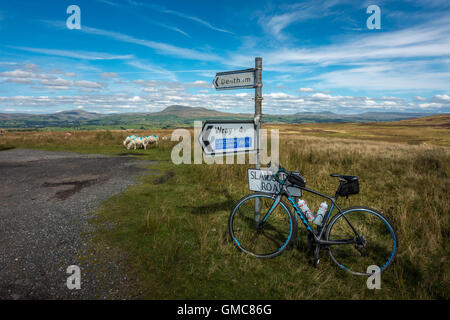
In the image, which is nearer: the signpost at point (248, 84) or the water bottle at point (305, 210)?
the water bottle at point (305, 210)

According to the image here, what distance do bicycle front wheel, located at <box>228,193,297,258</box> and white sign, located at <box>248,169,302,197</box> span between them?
0.42 feet

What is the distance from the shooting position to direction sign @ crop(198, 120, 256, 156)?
13.5 feet

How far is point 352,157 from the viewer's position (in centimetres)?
1316

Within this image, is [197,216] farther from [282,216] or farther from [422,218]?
[422,218]

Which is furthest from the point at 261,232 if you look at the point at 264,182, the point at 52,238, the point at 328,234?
the point at 52,238

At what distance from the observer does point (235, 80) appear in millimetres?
4324

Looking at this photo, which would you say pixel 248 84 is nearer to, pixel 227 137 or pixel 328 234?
pixel 227 137

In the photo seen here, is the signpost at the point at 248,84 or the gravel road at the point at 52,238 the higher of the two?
the signpost at the point at 248,84

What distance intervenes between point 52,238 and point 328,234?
5233 mm

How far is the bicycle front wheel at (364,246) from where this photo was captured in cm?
354

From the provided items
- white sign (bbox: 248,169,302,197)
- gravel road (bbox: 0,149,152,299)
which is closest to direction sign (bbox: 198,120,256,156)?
white sign (bbox: 248,169,302,197)

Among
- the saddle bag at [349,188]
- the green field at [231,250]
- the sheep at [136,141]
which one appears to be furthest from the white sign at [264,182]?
the sheep at [136,141]

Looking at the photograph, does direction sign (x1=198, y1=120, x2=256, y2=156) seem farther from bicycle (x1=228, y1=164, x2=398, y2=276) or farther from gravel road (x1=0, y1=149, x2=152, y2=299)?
gravel road (x1=0, y1=149, x2=152, y2=299)

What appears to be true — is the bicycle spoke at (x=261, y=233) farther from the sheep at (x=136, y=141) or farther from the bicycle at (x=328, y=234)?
the sheep at (x=136, y=141)
